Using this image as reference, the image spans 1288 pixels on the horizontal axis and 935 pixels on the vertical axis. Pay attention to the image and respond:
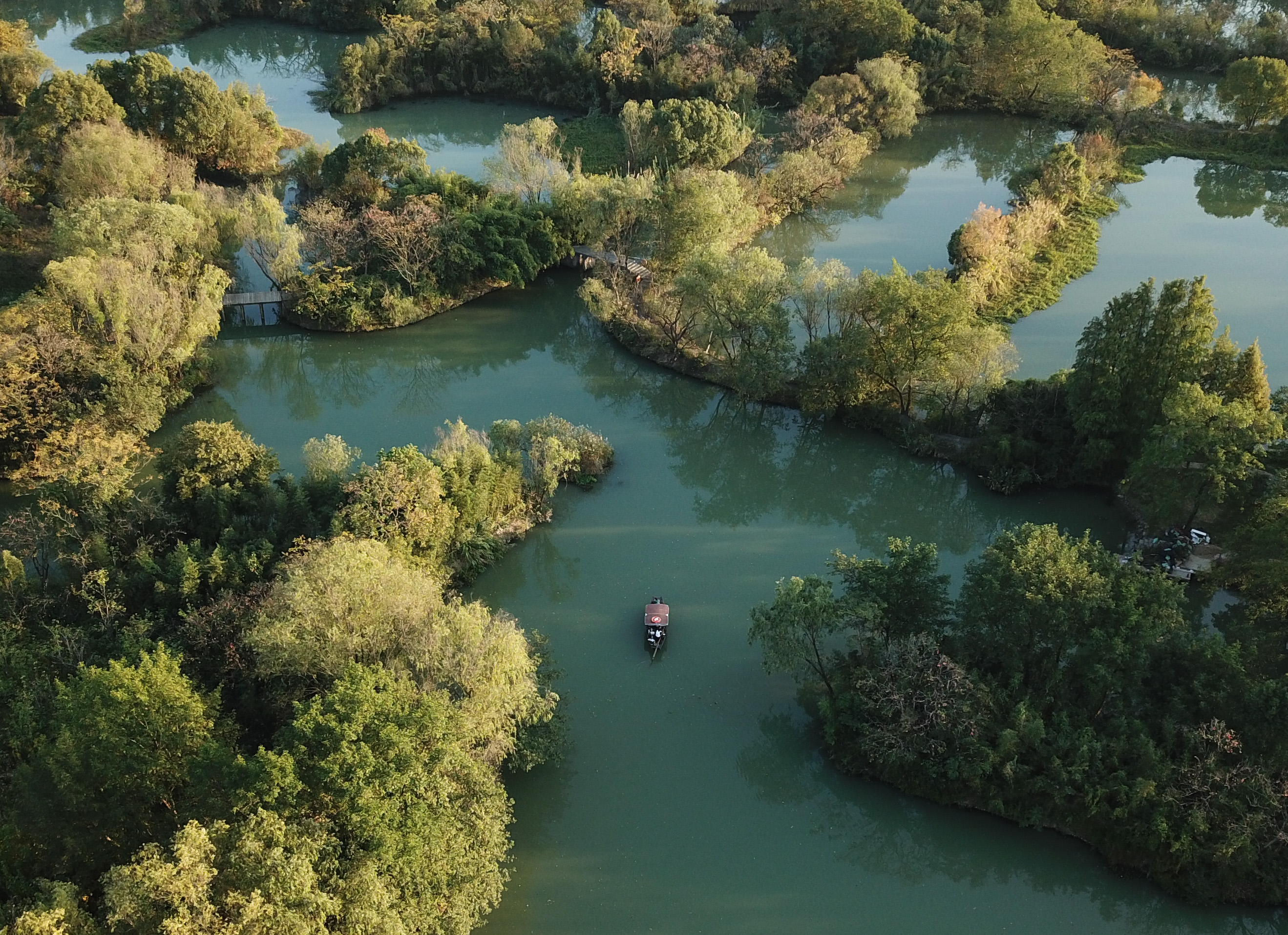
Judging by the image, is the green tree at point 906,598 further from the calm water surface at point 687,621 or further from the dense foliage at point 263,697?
the dense foliage at point 263,697

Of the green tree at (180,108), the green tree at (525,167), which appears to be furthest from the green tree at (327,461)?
the green tree at (180,108)

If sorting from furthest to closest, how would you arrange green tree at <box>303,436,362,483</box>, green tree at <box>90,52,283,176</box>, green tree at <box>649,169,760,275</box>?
1. green tree at <box>90,52,283,176</box>
2. green tree at <box>649,169,760,275</box>
3. green tree at <box>303,436,362,483</box>

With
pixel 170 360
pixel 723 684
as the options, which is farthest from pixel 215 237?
pixel 723 684

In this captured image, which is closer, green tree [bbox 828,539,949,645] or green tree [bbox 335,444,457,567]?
green tree [bbox 828,539,949,645]

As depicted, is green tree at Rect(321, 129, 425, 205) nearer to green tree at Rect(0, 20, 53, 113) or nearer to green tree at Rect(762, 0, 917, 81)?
green tree at Rect(0, 20, 53, 113)

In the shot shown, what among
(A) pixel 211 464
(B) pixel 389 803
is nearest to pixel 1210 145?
(A) pixel 211 464

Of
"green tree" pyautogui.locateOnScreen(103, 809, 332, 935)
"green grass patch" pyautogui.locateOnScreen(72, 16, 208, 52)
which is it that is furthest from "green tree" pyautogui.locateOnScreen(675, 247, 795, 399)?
"green grass patch" pyautogui.locateOnScreen(72, 16, 208, 52)

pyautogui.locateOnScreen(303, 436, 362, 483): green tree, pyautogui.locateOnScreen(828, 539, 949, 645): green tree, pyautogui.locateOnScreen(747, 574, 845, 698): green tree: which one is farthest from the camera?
pyautogui.locateOnScreen(303, 436, 362, 483): green tree

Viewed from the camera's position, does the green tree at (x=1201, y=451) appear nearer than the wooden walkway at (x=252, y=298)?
Yes
